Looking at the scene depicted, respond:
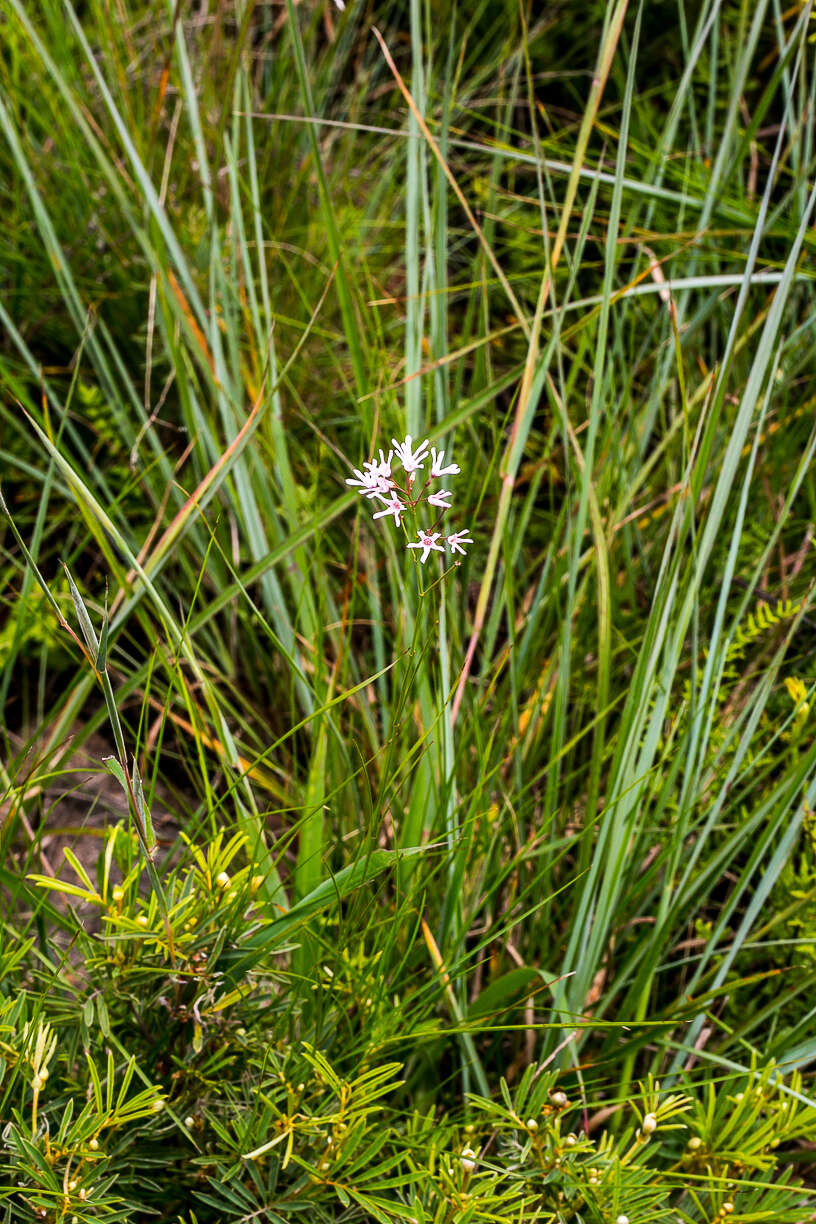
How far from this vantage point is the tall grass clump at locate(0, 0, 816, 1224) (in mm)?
680

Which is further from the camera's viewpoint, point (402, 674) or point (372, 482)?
point (402, 674)

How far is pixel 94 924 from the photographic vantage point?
993 millimetres

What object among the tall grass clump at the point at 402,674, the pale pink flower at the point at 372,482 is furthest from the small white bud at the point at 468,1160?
the pale pink flower at the point at 372,482

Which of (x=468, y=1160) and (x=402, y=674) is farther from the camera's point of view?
(x=402, y=674)

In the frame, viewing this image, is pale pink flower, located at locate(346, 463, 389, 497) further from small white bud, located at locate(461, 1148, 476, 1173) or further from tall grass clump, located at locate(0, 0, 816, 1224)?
small white bud, located at locate(461, 1148, 476, 1173)

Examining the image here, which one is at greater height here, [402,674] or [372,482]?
[372,482]

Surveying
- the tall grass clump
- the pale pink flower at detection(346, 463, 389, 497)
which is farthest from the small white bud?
the pale pink flower at detection(346, 463, 389, 497)

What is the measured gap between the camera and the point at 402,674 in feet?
2.89

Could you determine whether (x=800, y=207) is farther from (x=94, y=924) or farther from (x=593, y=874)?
(x=94, y=924)

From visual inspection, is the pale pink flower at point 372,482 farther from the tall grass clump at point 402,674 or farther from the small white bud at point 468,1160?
the small white bud at point 468,1160

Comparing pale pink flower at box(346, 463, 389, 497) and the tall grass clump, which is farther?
the tall grass clump

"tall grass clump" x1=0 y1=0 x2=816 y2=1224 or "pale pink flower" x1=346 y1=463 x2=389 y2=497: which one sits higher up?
"pale pink flower" x1=346 y1=463 x2=389 y2=497

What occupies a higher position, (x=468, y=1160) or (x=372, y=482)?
(x=372, y=482)

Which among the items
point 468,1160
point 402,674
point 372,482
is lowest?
point 468,1160
